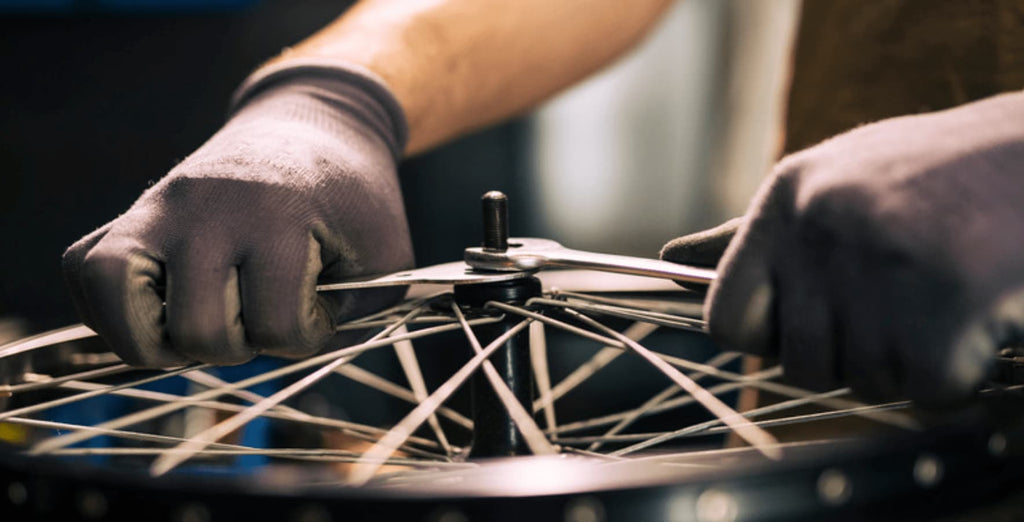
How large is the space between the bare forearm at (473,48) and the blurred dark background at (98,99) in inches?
29.7

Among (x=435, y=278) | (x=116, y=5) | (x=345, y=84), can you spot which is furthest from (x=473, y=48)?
(x=116, y=5)

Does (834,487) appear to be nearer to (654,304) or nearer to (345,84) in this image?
(654,304)

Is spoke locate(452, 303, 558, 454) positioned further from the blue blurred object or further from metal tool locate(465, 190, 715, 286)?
the blue blurred object

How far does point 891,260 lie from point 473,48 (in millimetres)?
537

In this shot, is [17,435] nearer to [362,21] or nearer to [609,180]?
[362,21]

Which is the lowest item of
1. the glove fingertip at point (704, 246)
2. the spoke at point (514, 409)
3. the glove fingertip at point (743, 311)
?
the spoke at point (514, 409)

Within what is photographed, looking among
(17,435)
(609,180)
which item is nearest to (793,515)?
(17,435)

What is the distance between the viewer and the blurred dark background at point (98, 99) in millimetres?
1363

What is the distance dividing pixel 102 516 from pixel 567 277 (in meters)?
0.47

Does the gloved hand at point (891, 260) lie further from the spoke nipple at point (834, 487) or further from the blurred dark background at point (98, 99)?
the blurred dark background at point (98, 99)

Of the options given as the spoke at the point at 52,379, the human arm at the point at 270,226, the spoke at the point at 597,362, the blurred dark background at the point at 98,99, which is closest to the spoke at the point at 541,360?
the spoke at the point at 597,362

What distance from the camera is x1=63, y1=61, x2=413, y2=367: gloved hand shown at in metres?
0.36

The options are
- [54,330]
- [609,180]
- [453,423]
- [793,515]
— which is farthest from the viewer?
[609,180]

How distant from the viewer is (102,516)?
0.22 meters
